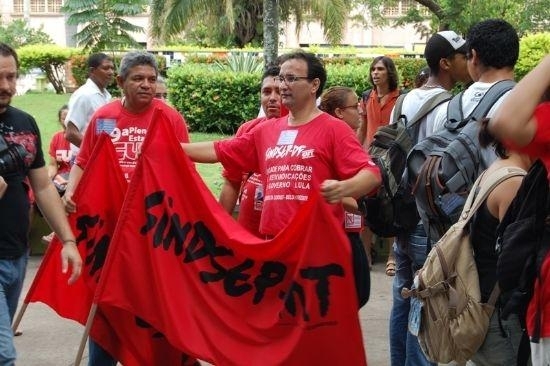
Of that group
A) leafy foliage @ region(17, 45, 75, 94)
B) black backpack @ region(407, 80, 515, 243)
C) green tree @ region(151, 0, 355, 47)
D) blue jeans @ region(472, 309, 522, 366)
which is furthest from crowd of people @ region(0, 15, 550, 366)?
leafy foliage @ region(17, 45, 75, 94)

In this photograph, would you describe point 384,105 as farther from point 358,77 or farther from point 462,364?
point 358,77

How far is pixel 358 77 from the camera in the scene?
19.8 metres

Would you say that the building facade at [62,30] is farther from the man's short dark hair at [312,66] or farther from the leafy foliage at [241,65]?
the man's short dark hair at [312,66]

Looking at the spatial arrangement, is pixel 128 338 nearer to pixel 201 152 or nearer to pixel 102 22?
pixel 201 152

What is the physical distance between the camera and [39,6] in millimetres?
65062

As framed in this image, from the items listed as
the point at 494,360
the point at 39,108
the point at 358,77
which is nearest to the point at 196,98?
the point at 358,77

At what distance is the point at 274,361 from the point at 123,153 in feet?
5.77

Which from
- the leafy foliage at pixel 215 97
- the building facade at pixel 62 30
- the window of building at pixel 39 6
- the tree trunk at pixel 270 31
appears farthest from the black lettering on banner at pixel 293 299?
the window of building at pixel 39 6

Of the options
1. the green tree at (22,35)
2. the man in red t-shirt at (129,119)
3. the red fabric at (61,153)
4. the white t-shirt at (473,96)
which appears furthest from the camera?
the green tree at (22,35)

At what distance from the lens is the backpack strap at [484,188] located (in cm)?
362

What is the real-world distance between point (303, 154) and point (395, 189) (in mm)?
555

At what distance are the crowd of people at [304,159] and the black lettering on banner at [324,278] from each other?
1.00ft

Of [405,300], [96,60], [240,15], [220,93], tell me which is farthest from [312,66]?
[240,15]

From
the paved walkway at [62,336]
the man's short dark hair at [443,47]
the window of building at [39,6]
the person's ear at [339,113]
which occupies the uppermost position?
the window of building at [39,6]
